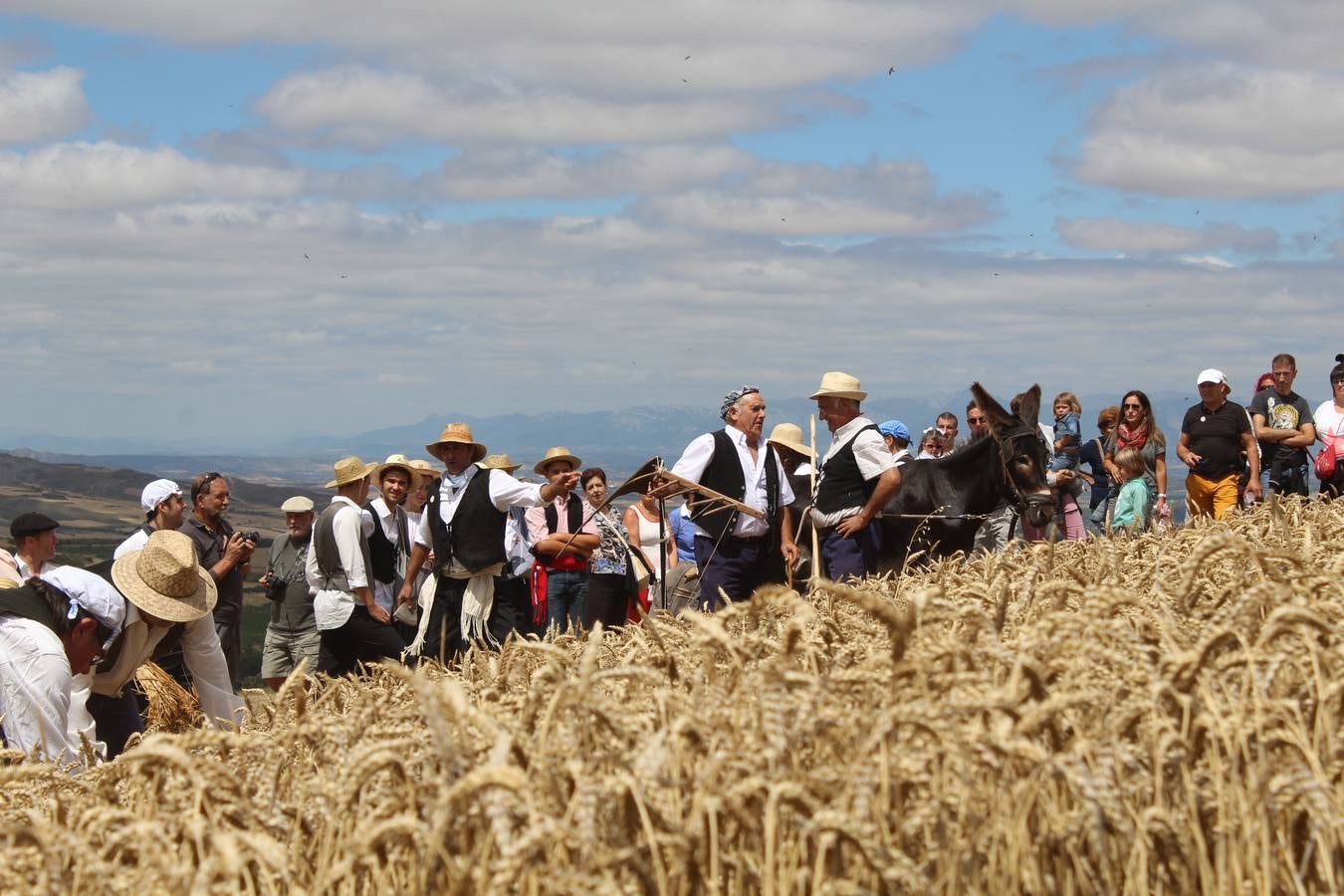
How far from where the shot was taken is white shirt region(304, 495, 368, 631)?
491 inches

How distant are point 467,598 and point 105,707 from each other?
4134 millimetres

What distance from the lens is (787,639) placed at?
10.7 ft

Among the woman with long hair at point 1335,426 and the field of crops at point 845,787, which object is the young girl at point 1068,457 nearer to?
the woman with long hair at point 1335,426

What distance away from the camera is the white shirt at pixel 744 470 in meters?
11.5

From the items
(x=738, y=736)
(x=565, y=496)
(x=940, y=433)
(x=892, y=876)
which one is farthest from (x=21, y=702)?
(x=940, y=433)

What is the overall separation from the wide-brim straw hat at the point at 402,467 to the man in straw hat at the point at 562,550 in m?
1.03

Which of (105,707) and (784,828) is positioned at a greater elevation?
(784,828)

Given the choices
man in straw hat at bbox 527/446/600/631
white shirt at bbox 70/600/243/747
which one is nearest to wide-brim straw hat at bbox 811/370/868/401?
man in straw hat at bbox 527/446/600/631

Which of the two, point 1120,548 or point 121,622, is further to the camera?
point 121,622

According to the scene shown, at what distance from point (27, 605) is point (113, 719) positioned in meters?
1.53

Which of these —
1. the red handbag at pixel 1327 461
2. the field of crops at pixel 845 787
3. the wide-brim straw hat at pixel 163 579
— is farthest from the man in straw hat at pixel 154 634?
the red handbag at pixel 1327 461

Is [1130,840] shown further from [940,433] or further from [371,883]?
[940,433]

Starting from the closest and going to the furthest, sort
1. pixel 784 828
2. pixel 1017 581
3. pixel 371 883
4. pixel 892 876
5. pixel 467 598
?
pixel 892 876
pixel 784 828
pixel 371 883
pixel 1017 581
pixel 467 598

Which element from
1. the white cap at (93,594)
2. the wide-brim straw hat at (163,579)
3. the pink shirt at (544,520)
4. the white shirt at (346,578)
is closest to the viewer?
the white cap at (93,594)
